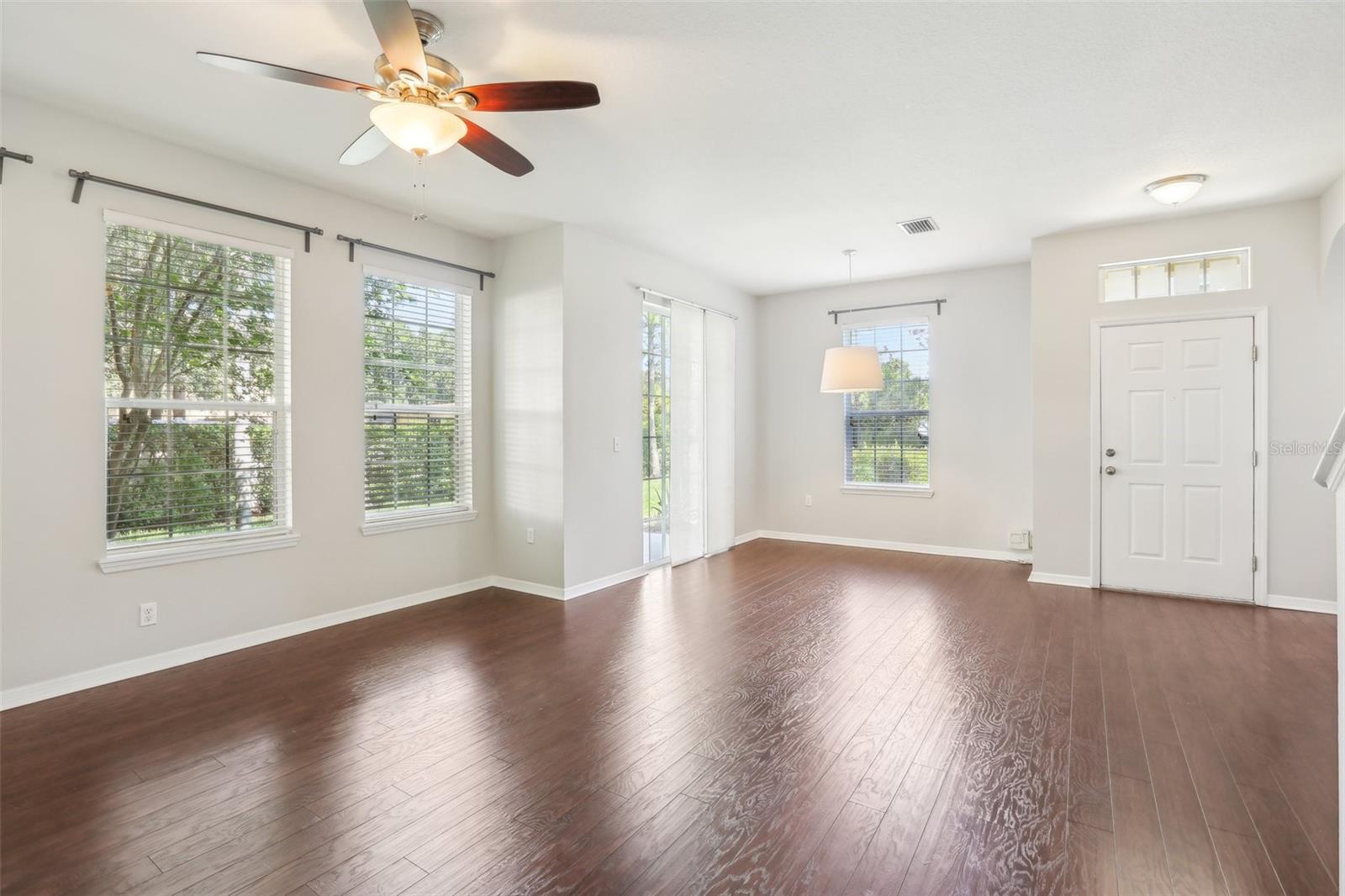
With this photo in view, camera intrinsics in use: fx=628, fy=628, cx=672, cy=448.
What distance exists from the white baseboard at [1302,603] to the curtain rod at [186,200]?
703cm

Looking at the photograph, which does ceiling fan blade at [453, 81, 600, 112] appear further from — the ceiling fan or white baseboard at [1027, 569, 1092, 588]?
white baseboard at [1027, 569, 1092, 588]

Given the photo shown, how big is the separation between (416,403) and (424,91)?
273cm

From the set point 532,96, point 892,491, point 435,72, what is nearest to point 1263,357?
point 892,491

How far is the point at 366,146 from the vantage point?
2834mm

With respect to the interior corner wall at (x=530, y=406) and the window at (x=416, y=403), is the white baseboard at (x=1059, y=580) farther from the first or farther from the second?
the window at (x=416, y=403)

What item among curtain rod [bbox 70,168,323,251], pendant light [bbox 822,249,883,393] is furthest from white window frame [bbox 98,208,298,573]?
pendant light [bbox 822,249,883,393]

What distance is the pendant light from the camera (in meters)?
5.41

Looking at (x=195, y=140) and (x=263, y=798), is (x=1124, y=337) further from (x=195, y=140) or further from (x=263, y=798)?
(x=195, y=140)

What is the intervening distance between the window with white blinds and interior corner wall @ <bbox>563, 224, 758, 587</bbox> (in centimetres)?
190

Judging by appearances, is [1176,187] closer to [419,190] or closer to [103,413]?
[419,190]

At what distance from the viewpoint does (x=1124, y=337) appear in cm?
493

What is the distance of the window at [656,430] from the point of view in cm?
567

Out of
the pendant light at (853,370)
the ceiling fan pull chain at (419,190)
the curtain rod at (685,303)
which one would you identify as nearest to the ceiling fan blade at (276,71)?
the ceiling fan pull chain at (419,190)

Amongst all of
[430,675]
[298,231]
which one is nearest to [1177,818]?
[430,675]
